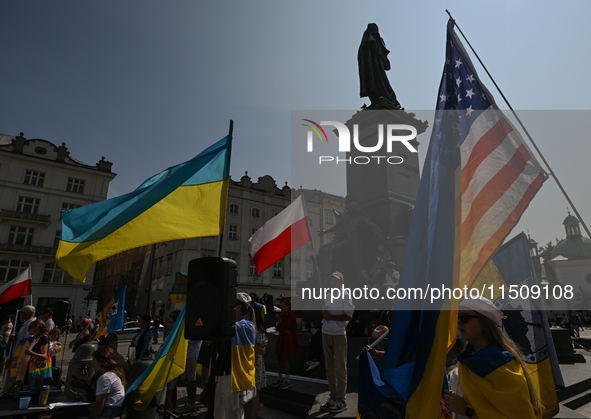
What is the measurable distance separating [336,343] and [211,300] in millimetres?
2537

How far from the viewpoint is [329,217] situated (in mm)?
49000

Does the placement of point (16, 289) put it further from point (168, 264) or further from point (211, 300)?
point (168, 264)

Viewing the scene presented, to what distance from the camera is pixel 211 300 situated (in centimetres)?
387

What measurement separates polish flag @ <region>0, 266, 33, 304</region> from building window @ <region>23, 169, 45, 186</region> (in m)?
35.3

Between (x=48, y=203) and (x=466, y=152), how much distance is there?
45659mm

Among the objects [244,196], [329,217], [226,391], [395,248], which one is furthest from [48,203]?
[226,391]

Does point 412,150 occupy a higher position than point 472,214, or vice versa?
point 412,150

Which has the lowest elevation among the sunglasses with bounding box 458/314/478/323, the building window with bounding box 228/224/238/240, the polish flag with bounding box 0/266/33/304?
the sunglasses with bounding box 458/314/478/323

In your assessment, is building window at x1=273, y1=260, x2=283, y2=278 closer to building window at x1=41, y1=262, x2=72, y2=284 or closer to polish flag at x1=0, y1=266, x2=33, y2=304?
building window at x1=41, y1=262, x2=72, y2=284

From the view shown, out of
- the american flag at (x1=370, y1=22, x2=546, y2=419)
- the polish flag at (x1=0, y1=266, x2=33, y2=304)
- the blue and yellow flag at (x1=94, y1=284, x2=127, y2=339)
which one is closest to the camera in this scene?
the american flag at (x1=370, y1=22, x2=546, y2=419)

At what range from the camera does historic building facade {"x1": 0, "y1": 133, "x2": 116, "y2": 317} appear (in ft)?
122

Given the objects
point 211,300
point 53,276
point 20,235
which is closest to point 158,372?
point 211,300

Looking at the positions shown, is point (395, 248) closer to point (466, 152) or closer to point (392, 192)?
point (392, 192)

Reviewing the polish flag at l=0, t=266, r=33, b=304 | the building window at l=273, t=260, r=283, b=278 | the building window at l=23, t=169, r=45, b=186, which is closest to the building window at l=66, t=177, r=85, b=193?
the building window at l=23, t=169, r=45, b=186
